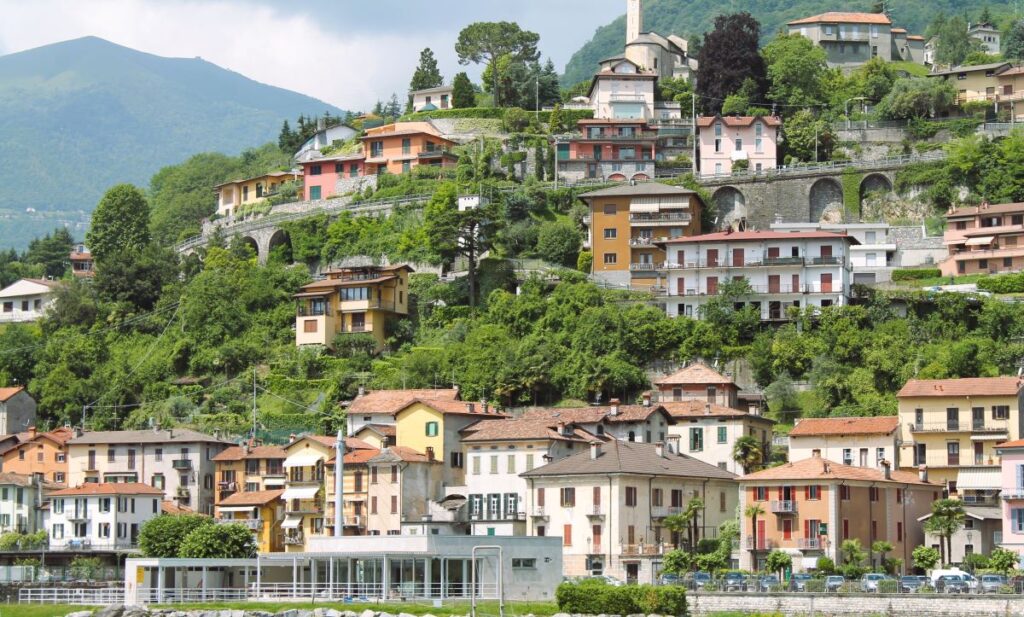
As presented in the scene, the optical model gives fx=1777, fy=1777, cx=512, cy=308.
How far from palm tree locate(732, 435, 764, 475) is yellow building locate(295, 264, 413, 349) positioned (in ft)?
93.6

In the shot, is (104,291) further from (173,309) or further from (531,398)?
(531,398)

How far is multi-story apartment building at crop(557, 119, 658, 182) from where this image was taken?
11731cm

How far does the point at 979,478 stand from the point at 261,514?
33891 millimetres

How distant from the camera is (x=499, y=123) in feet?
419

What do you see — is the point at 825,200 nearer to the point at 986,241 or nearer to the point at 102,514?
the point at 986,241

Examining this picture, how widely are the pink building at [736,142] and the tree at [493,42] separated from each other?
2485 cm

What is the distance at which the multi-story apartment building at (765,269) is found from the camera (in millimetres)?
95000

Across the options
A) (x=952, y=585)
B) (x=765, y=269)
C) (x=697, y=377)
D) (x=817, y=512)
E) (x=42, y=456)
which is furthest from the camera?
(x=765, y=269)

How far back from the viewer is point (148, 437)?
9262 cm

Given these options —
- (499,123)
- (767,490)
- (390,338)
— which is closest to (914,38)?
(499,123)

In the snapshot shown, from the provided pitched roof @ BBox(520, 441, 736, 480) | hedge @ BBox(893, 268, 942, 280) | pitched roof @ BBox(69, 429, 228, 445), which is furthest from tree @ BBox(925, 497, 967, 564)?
pitched roof @ BBox(69, 429, 228, 445)

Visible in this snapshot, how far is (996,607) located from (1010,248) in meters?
46.9

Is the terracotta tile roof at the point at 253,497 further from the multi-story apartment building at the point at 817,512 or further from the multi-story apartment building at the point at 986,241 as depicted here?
the multi-story apartment building at the point at 986,241

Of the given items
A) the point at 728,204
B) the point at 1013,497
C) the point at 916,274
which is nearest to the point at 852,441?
the point at 1013,497
